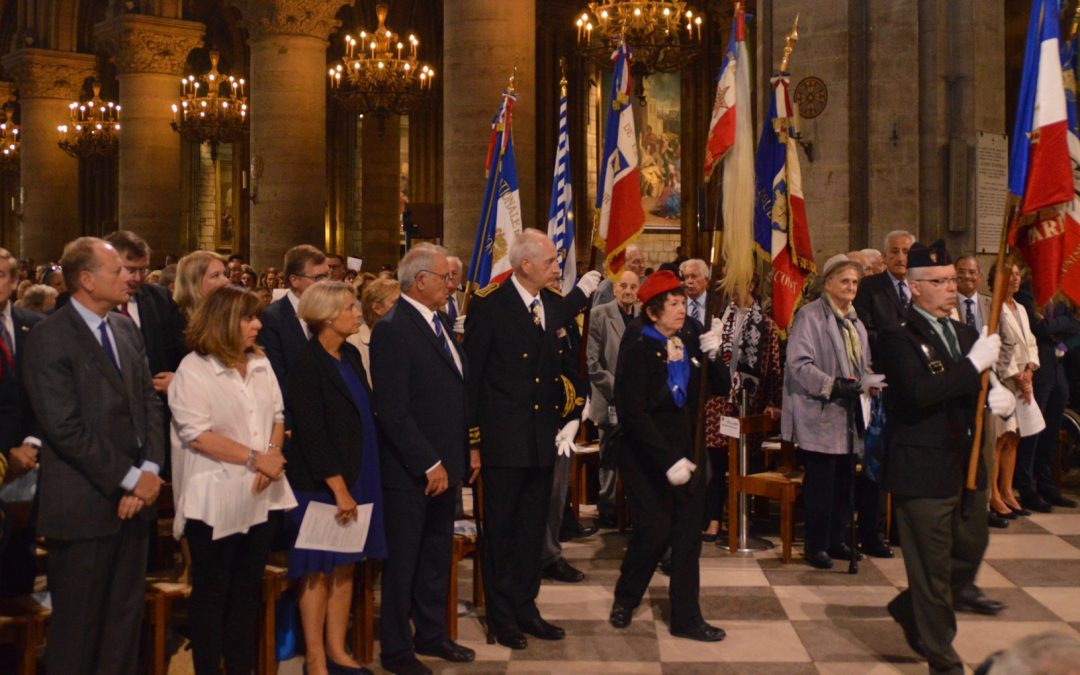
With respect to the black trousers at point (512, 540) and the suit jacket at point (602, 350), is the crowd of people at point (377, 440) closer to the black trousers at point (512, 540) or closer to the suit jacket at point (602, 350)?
the black trousers at point (512, 540)

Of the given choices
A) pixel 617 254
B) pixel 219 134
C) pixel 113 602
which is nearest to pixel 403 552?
pixel 113 602

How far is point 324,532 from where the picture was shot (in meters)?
5.34

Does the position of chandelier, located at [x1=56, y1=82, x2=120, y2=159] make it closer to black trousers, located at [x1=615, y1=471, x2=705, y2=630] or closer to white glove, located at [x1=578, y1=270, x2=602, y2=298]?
white glove, located at [x1=578, y1=270, x2=602, y2=298]

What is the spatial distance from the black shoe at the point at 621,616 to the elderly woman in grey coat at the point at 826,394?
182 cm

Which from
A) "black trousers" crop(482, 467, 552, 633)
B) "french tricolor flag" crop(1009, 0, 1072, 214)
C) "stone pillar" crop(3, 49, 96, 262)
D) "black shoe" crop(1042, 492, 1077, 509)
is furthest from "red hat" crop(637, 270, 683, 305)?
"stone pillar" crop(3, 49, 96, 262)

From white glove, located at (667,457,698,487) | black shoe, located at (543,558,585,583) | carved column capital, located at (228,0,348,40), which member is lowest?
black shoe, located at (543,558,585,583)

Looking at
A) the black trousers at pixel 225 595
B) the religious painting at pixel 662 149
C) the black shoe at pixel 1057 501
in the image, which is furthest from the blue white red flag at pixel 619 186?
the religious painting at pixel 662 149

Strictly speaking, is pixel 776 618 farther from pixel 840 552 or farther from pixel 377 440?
pixel 377 440

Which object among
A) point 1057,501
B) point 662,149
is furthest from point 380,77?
point 1057,501

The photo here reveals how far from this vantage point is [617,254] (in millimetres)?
7668

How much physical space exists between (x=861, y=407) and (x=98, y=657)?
187 inches

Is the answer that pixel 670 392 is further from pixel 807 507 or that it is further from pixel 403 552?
pixel 807 507

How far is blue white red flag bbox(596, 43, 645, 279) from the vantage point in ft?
25.2

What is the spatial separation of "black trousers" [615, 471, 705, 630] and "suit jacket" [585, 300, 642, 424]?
7.00 ft
